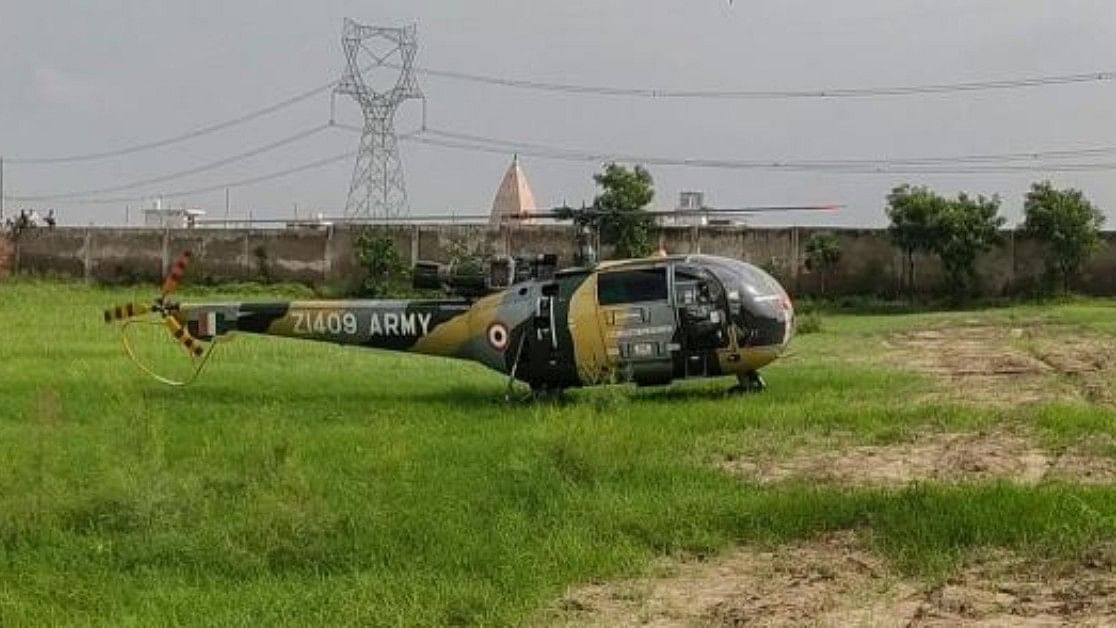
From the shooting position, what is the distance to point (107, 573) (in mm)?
9570

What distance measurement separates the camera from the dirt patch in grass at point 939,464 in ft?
40.5

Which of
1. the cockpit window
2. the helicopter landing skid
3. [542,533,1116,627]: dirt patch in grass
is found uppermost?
the cockpit window

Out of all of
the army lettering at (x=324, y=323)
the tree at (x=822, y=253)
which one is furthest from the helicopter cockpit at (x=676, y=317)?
the tree at (x=822, y=253)

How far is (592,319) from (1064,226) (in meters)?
36.7

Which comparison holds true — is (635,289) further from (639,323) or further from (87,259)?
(87,259)

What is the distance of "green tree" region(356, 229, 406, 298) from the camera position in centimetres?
5572

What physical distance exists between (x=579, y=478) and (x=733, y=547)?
96.5 inches

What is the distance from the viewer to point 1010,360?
25.4m

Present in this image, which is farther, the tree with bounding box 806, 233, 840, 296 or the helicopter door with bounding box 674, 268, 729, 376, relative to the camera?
the tree with bounding box 806, 233, 840, 296

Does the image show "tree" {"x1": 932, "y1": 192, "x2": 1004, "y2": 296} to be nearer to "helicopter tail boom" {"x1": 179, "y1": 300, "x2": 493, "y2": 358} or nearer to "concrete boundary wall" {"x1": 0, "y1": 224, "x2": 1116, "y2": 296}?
"concrete boundary wall" {"x1": 0, "y1": 224, "x2": 1116, "y2": 296}

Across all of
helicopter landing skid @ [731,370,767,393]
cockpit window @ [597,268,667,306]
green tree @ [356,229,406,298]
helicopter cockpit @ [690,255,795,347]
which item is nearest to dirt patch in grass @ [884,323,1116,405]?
helicopter cockpit @ [690,255,795,347]

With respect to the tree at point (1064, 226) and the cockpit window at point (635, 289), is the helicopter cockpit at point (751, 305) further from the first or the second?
the tree at point (1064, 226)

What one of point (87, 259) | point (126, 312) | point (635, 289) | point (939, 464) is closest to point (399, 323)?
point (635, 289)

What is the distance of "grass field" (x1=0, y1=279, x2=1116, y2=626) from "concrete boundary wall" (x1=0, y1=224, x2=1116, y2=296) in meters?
35.2
